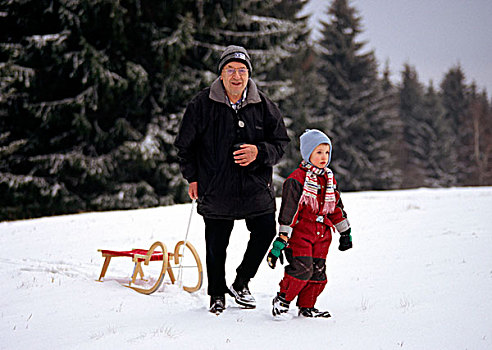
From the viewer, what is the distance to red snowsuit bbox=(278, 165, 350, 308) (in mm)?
3293

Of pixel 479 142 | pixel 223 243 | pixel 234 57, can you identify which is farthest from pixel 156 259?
pixel 479 142

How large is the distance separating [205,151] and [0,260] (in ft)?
11.7

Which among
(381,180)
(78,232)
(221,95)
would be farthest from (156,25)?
(381,180)

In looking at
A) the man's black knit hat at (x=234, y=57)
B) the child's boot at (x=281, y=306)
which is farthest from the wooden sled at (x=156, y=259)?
the man's black knit hat at (x=234, y=57)

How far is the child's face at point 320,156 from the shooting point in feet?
11.2

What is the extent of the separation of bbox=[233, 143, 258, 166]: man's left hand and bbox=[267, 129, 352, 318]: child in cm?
35

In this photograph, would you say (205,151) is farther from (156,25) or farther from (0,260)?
(156,25)

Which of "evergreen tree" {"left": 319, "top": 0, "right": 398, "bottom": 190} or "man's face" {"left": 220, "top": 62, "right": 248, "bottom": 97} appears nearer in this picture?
"man's face" {"left": 220, "top": 62, "right": 248, "bottom": 97}

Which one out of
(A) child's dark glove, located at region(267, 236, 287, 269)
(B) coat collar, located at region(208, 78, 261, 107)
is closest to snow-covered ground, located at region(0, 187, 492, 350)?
(A) child's dark glove, located at region(267, 236, 287, 269)

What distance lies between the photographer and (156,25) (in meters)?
14.3

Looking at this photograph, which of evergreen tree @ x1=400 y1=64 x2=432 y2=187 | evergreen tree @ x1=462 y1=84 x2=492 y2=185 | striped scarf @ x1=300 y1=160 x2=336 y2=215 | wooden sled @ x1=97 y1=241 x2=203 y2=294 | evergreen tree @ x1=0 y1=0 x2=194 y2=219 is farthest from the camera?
evergreen tree @ x1=400 y1=64 x2=432 y2=187

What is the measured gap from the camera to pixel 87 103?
42.4 feet

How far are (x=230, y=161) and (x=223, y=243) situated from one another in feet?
2.39

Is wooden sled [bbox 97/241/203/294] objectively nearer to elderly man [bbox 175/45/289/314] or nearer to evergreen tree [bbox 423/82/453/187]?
elderly man [bbox 175/45/289/314]
